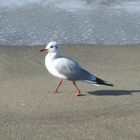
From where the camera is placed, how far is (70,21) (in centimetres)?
907

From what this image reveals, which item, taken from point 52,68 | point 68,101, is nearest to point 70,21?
point 52,68

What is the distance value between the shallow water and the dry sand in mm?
760

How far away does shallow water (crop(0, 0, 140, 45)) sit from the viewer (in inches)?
328

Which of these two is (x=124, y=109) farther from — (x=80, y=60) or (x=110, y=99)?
(x=80, y=60)

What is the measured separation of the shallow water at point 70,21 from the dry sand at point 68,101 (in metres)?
0.76

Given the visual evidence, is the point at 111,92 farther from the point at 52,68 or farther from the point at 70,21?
the point at 70,21

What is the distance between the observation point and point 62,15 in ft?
30.8

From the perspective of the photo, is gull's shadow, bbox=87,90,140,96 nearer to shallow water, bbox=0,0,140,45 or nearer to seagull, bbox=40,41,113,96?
seagull, bbox=40,41,113,96

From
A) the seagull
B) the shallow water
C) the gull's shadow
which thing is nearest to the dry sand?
the gull's shadow

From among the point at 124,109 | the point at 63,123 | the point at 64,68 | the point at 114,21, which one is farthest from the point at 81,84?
the point at 114,21

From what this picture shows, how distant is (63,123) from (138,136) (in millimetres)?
688

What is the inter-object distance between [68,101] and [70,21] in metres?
3.66

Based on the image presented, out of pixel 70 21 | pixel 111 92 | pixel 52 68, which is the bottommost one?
pixel 70 21

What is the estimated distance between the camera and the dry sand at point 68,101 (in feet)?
15.5
